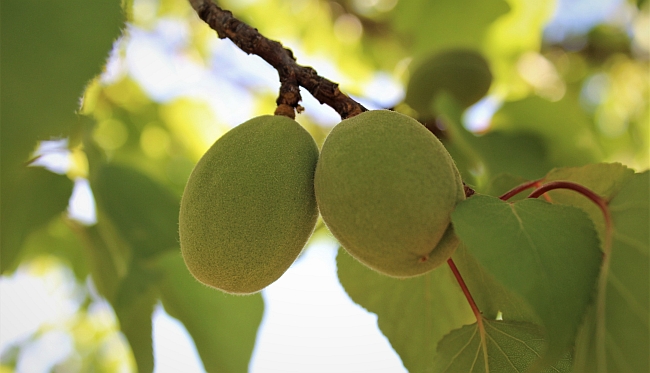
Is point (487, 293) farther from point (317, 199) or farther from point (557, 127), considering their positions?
point (557, 127)

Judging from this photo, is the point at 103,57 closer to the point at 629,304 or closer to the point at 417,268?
the point at 417,268

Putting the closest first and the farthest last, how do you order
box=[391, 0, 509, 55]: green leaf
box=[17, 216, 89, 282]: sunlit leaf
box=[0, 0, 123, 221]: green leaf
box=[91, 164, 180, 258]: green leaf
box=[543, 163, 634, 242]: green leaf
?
box=[0, 0, 123, 221]: green leaf
box=[543, 163, 634, 242]: green leaf
box=[91, 164, 180, 258]: green leaf
box=[17, 216, 89, 282]: sunlit leaf
box=[391, 0, 509, 55]: green leaf

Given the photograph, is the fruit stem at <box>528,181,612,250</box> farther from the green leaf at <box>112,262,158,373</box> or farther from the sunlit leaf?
the sunlit leaf

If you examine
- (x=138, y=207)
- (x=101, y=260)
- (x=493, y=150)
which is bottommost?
(x=101, y=260)

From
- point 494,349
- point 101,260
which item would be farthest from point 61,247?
point 494,349

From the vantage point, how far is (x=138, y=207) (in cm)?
129

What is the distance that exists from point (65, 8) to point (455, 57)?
4.80 ft

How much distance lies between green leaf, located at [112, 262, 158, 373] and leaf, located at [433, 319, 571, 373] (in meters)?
0.62

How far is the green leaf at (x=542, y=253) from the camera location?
616 millimetres

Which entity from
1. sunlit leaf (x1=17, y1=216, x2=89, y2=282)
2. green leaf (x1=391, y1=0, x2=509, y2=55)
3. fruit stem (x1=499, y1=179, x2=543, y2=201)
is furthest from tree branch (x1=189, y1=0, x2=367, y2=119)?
green leaf (x1=391, y1=0, x2=509, y2=55)

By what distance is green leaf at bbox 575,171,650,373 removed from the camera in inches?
24.9

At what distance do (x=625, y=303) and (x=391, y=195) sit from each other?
31 cm

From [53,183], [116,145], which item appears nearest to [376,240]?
[53,183]

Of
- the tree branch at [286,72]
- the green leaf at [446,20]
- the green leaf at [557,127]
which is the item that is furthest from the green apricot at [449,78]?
the tree branch at [286,72]
